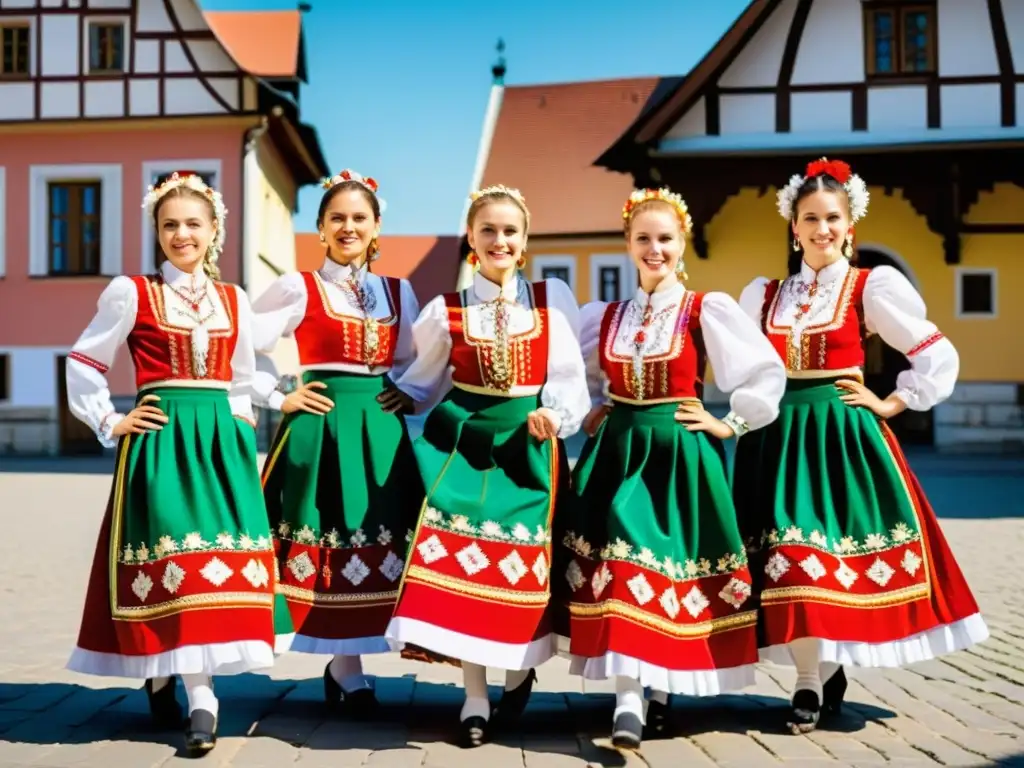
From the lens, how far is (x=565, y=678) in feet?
15.8

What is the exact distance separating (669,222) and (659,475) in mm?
817

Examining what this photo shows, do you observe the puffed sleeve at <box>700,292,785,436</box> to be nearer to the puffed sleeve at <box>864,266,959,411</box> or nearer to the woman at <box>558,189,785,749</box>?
the woman at <box>558,189,785,749</box>

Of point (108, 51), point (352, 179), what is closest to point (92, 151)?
point (108, 51)

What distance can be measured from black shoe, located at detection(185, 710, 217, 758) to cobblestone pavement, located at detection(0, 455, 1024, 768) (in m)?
0.05

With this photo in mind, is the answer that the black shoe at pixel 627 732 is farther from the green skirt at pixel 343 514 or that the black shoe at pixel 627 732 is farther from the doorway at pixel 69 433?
the doorway at pixel 69 433

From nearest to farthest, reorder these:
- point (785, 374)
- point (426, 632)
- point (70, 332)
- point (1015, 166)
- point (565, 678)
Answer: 1. point (426, 632)
2. point (785, 374)
3. point (565, 678)
4. point (1015, 166)
5. point (70, 332)

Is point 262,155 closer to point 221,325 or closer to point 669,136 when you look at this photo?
point 669,136

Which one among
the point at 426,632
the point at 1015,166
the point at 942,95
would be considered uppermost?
the point at 942,95

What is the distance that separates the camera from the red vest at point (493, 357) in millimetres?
3961

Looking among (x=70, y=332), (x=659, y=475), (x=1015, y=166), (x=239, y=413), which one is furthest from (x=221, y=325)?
(x=70, y=332)

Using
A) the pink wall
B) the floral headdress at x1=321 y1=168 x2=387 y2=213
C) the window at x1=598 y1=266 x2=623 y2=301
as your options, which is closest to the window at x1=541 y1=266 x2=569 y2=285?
the window at x1=598 y1=266 x2=623 y2=301

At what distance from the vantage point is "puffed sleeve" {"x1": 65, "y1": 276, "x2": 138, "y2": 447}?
384 centimetres

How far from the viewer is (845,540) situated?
387 centimetres

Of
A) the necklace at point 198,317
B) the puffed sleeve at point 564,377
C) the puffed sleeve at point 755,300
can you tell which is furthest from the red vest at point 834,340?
the necklace at point 198,317
